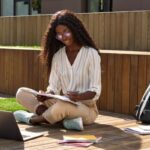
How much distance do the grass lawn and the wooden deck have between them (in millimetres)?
1330

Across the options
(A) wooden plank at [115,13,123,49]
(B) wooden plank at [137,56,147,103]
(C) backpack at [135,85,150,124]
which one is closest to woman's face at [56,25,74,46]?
(C) backpack at [135,85,150,124]

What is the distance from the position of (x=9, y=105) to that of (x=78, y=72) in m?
1.95

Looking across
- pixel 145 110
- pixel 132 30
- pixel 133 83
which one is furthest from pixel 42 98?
pixel 132 30

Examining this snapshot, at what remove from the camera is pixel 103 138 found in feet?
17.0

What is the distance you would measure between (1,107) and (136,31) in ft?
8.02

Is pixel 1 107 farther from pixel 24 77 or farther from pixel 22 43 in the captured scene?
pixel 22 43

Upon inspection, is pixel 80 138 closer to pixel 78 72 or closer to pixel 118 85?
pixel 78 72

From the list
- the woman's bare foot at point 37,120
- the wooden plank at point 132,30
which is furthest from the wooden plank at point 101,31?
the woman's bare foot at point 37,120

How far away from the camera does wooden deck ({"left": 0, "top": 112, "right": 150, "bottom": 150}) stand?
481 cm

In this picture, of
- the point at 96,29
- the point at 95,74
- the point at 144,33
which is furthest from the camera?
the point at 96,29

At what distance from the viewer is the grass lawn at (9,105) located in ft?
23.5

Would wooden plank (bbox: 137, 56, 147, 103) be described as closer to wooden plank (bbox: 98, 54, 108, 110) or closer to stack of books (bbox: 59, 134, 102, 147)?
wooden plank (bbox: 98, 54, 108, 110)

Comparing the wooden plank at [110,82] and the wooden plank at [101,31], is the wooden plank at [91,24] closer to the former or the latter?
the wooden plank at [101,31]

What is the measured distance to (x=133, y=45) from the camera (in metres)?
8.34
